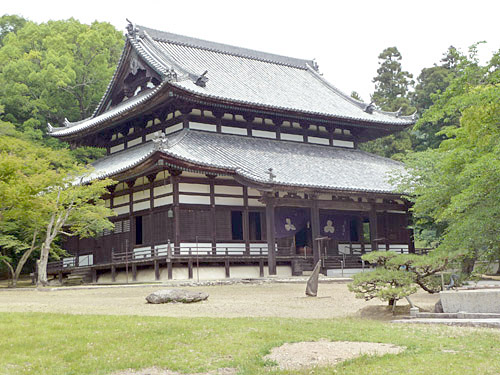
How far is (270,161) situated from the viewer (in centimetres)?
3275

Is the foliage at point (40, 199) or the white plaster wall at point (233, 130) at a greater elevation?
the white plaster wall at point (233, 130)

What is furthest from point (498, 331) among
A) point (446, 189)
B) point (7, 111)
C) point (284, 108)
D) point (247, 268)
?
point (7, 111)

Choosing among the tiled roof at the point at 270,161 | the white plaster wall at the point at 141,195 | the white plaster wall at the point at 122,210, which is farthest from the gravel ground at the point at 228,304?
the white plaster wall at the point at 122,210

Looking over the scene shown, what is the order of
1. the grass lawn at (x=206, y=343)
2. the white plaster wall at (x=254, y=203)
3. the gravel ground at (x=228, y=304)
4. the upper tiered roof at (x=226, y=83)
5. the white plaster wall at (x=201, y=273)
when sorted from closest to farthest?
1. the grass lawn at (x=206, y=343)
2. the gravel ground at (x=228, y=304)
3. the white plaster wall at (x=201, y=273)
4. the white plaster wall at (x=254, y=203)
5. the upper tiered roof at (x=226, y=83)

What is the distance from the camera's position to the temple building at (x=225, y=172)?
29484 millimetres

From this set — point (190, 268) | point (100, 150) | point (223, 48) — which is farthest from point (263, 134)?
point (100, 150)

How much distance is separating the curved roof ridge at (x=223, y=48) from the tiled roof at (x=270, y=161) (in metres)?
8.93

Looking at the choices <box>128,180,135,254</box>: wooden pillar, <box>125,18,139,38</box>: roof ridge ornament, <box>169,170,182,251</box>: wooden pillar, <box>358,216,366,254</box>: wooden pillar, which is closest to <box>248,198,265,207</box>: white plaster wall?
<box>169,170,182,251</box>: wooden pillar

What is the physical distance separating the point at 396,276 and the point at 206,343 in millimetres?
6643

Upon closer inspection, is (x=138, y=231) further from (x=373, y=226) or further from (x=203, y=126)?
(x=373, y=226)

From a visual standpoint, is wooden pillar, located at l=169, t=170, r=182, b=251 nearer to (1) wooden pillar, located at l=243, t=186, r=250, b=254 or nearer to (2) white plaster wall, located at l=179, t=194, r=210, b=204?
(2) white plaster wall, located at l=179, t=194, r=210, b=204

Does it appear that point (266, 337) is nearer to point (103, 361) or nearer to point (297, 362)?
point (297, 362)

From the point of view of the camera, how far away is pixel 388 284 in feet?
53.8

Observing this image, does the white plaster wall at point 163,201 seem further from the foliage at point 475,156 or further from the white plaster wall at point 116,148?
the foliage at point 475,156
